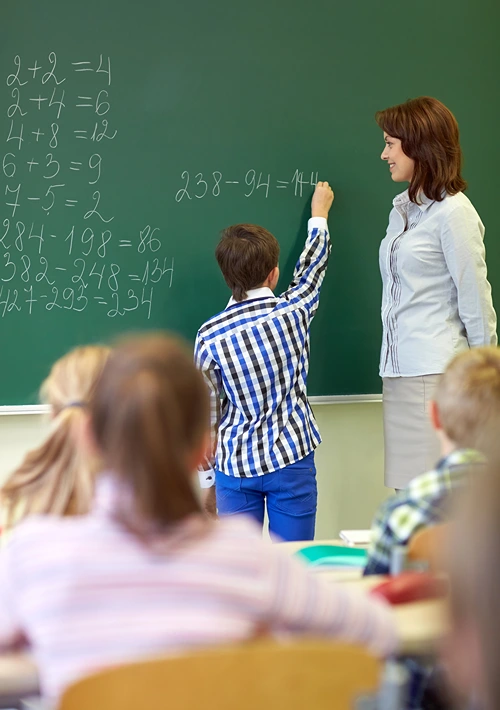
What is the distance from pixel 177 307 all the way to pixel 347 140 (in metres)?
0.98

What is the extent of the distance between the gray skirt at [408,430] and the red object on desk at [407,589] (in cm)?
145

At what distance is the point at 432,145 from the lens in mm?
3053

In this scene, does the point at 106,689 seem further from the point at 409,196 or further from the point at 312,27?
the point at 312,27

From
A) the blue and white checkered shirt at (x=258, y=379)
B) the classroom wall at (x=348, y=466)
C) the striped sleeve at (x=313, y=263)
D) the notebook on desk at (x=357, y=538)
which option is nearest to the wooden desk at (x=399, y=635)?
the notebook on desk at (x=357, y=538)

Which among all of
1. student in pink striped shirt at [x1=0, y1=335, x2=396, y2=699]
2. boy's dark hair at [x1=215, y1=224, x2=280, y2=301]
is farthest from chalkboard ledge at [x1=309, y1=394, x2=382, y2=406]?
student in pink striped shirt at [x1=0, y1=335, x2=396, y2=699]

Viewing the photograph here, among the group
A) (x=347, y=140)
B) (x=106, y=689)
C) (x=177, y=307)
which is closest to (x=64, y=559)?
(x=106, y=689)

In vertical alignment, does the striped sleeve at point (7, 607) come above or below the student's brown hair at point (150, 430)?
below

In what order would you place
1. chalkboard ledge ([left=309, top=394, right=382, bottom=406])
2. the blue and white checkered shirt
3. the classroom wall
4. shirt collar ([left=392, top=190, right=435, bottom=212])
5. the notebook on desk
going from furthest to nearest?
the classroom wall
chalkboard ledge ([left=309, top=394, right=382, bottom=406])
shirt collar ([left=392, top=190, right=435, bottom=212])
the blue and white checkered shirt
the notebook on desk

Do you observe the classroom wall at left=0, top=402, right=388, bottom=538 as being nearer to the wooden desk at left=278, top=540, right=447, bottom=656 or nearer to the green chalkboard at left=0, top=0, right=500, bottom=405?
the green chalkboard at left=0, top=0, right=500, bottom=405

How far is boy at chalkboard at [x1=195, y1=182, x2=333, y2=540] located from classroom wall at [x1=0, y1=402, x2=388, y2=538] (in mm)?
432

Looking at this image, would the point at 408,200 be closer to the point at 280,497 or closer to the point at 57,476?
the point at 280,497

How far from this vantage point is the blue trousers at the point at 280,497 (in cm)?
305

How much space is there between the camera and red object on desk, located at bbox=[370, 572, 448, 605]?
5.43ft

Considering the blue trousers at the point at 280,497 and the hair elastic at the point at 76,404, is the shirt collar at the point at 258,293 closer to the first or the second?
the blue trousers at the point at 280,497
